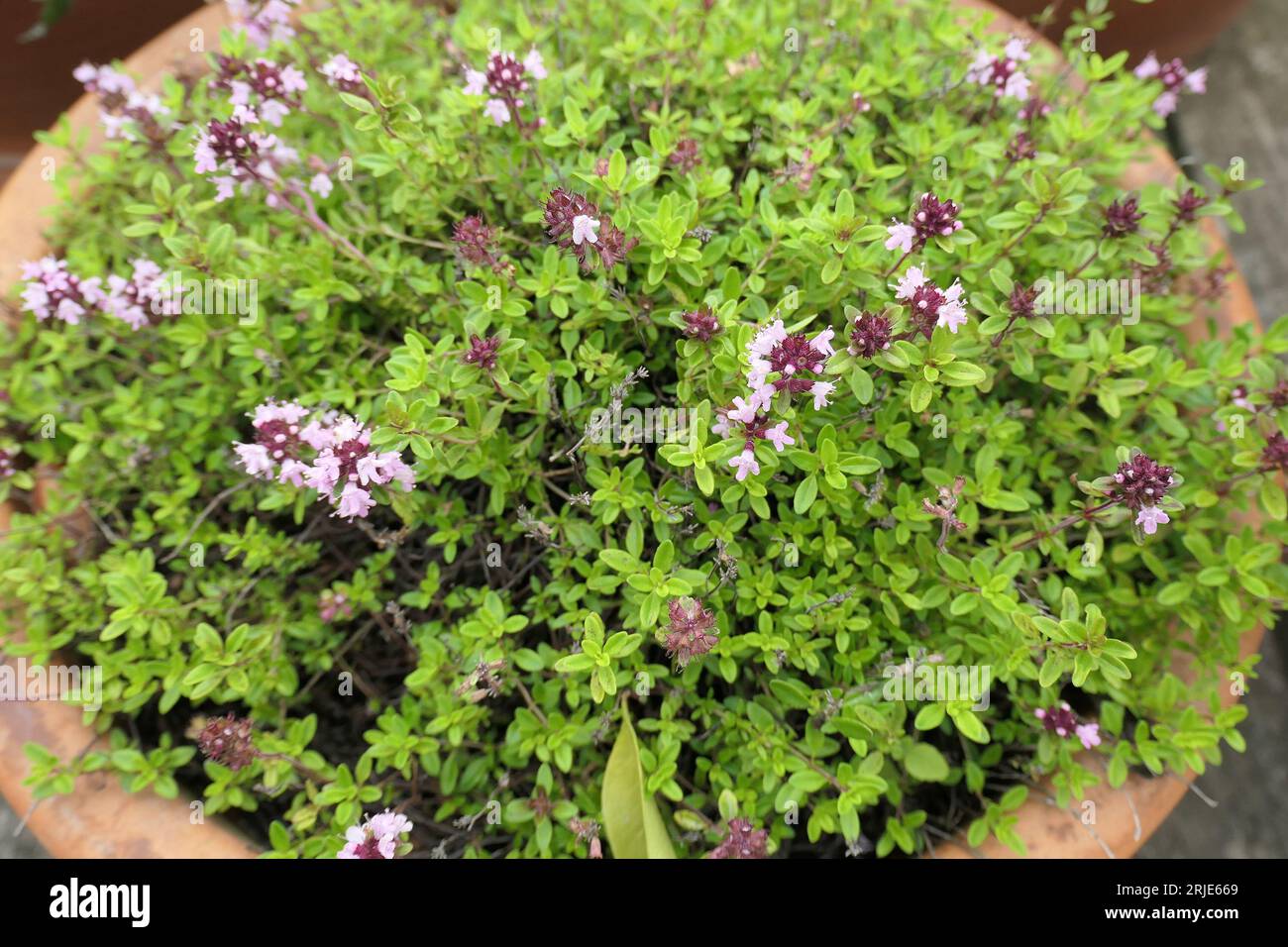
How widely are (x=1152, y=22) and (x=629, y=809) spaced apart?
2755 mm

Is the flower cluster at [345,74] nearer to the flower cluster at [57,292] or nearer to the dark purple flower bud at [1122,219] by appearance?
the flower cluster at [57,292]

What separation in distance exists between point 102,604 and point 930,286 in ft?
5.40

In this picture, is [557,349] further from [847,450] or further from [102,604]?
[102,604]

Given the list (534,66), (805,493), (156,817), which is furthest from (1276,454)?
(156,817)

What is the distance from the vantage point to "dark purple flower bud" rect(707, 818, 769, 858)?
1322mm

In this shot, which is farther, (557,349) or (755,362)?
(557,349)

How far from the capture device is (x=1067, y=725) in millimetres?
1445

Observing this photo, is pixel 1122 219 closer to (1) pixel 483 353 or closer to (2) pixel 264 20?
(1) pixel 483 353

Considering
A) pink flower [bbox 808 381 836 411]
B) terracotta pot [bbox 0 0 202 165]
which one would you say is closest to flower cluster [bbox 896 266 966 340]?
pink flower [bbox 808 381 836 411]

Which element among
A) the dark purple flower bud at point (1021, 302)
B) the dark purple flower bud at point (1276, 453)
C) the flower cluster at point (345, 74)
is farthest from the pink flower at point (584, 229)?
the dark purple flower bud at point (1276, 453)
